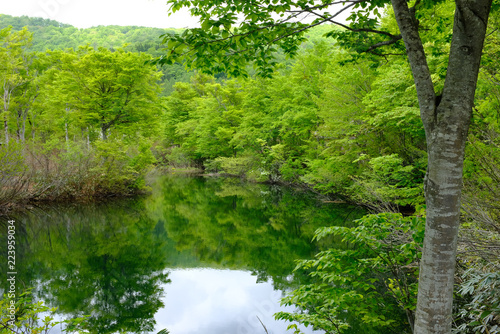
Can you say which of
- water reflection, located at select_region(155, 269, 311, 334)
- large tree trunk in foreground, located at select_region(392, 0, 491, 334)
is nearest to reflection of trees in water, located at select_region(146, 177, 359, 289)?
water reflection, located at select_region(155, 269, 311, 334)

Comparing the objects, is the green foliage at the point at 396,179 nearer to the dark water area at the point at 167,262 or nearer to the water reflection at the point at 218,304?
the dark water area at the point at 167,262

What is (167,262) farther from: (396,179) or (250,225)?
(396,179)

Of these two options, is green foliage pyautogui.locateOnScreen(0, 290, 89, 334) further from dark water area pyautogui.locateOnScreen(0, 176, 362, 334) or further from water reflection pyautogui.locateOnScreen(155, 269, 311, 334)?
water reflection pyautogui.locateOnScreen(155, 269, 311, 334)

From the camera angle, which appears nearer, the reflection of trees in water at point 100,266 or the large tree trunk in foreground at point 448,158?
the large tree trunk in foreground at point 448,158

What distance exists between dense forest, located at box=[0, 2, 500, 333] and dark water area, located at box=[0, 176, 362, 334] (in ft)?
4.32

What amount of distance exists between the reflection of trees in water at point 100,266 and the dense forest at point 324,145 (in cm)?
286

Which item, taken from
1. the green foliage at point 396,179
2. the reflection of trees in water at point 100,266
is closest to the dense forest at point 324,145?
the green foliage at point 396,179

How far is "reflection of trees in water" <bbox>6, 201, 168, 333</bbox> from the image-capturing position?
18.4 ft

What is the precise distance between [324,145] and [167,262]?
12748 mm

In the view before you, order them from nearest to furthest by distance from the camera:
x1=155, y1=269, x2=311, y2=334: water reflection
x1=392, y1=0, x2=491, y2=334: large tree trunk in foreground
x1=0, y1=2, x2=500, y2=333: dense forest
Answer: x1=392, y1=0, x2=491, y2=334: large tree trunk in foreground → x1=0, y1=2, x2=500, y2=333: dense forest → x1=155, y1=269, x2=311, y2=334: water reflection

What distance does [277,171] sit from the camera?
24406 mm

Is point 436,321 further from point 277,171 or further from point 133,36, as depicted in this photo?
point 133,36

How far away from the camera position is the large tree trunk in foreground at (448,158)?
196 centimetres

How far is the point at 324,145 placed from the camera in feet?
61.3
